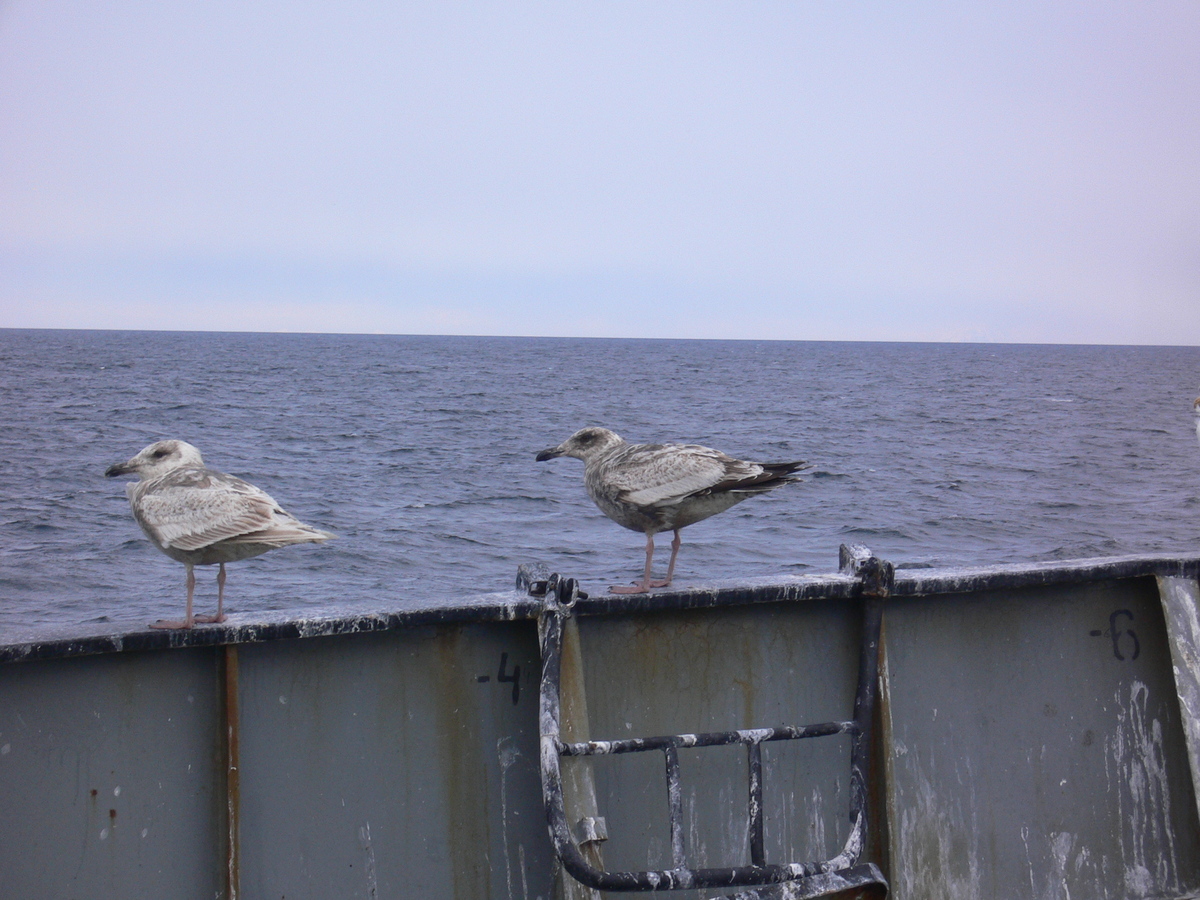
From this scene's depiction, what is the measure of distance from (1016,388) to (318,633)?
88.3 metres

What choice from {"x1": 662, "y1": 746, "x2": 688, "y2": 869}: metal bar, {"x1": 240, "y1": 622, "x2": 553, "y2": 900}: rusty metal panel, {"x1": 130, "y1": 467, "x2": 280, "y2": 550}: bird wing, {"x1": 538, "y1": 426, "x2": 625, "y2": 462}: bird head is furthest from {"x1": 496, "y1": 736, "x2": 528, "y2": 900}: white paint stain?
{"x1": 538, "y1": 426, "x2": 625, "y2": 462}: bird head

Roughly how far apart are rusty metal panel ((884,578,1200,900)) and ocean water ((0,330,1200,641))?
175 cm

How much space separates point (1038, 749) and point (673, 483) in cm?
192

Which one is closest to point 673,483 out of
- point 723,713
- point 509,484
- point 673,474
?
point 673,474

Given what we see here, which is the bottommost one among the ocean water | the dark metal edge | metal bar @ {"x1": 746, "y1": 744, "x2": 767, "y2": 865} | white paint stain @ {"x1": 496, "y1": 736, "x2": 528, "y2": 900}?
the ocean water

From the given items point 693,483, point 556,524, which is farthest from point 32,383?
point 693,483

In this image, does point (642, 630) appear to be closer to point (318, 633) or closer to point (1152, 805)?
point (318, 633)

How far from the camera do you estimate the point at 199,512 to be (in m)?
3.94

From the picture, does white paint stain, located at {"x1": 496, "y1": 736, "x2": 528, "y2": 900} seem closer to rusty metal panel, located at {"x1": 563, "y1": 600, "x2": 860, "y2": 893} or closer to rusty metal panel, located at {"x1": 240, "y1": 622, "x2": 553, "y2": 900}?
rusty metal panel, located at {"x1": 240, "y1": 622, "x2": 553, "y2": 900}

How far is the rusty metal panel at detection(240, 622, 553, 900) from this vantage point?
2.82 metres

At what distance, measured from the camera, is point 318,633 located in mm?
2787

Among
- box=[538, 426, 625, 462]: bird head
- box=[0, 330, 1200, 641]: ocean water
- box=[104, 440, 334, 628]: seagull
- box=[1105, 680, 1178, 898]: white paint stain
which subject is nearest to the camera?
box=[1105, 680, 1178, 898]: white paint stain

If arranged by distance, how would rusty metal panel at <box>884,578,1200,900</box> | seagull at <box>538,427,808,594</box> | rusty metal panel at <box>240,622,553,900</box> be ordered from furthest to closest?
seagull at <box>538,427,808,594</box>, rusty metal panel at <box>884,578,1200,900</box>, rusty metal panel at <box>240,622,553,900</box>

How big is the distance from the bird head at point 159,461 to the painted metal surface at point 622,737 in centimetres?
204
